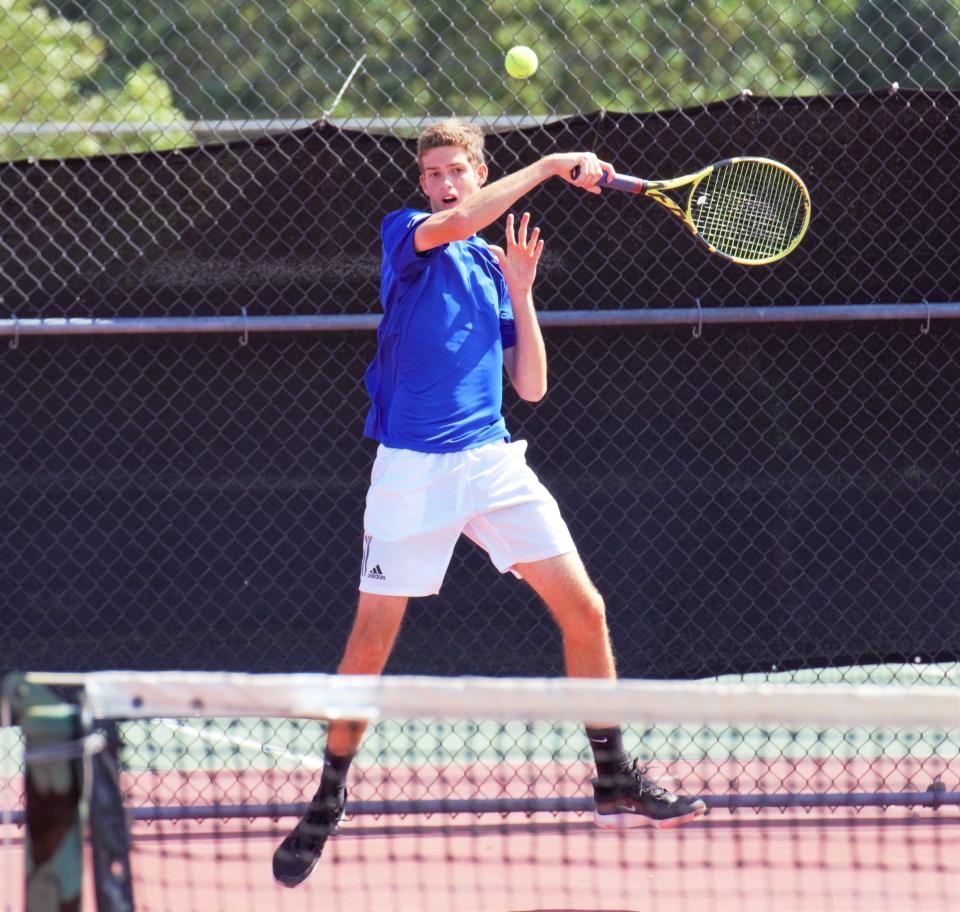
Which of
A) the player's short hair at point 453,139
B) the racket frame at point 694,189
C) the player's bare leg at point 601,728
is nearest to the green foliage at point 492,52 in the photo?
Result: the racket frame at point 694,189

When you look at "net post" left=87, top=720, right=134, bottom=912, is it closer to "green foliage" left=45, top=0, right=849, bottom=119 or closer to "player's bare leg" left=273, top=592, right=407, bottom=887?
"player's bare leg" left=273, top=592, right=407, bottom=887

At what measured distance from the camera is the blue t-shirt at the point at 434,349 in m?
3.26

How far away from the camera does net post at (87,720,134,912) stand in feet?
6.29

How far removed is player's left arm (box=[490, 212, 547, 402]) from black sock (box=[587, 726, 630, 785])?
790 millimetres

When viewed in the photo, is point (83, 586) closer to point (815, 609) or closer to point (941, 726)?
point (815, 609)

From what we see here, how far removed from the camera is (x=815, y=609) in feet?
13.4

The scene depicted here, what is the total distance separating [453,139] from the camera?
3.25 metres

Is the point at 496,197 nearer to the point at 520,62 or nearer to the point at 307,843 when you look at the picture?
the point at 520,62

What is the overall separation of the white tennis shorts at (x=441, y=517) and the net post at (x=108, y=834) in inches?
51.3

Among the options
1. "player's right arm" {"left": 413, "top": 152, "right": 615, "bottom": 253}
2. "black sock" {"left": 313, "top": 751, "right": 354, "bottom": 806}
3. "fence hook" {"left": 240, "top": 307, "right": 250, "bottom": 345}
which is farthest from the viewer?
"fence hook" {"left": 240, "top": 307, "right": 250, "bottom": 345}

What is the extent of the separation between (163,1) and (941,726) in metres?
12.0

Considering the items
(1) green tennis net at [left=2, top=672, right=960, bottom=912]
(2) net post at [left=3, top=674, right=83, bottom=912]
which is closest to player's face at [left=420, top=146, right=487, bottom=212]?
(1) green tennis net at [left=2, top=672, right=960, bottom=912]

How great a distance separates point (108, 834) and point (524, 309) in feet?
5.83

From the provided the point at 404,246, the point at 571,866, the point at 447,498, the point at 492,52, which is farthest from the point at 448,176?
the point at 492,52
